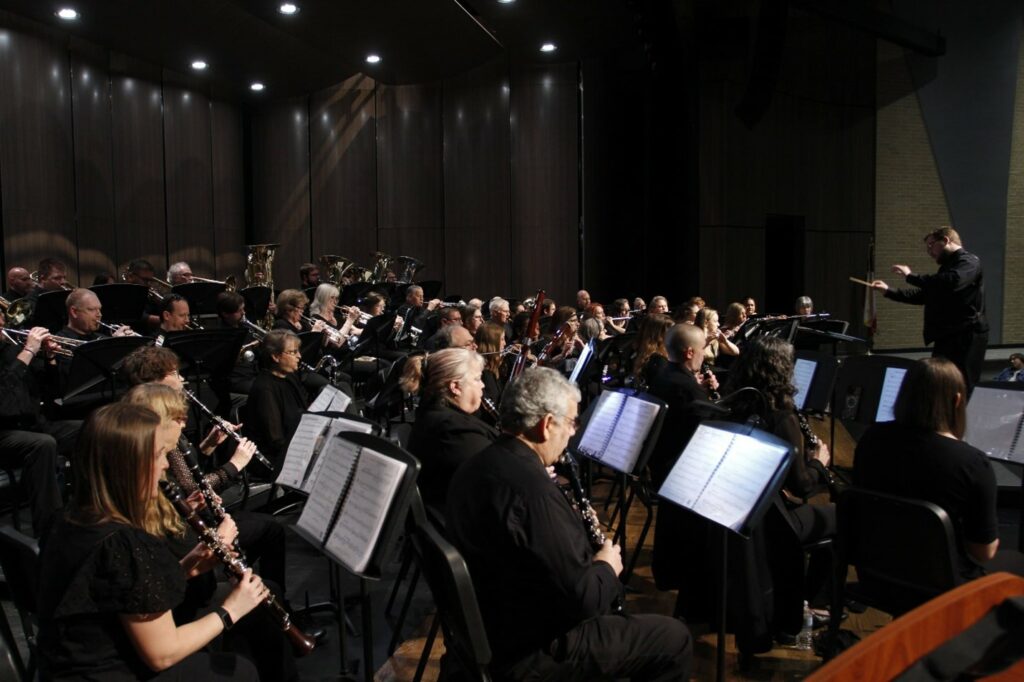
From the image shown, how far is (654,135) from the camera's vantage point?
13102 mm

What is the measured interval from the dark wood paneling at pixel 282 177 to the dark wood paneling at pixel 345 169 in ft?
0.56

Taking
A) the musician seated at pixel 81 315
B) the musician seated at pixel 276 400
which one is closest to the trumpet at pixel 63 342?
the musician seated at pixel 81 315

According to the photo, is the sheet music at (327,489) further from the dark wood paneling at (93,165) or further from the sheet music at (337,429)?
the dark wood paneling at (93,165)

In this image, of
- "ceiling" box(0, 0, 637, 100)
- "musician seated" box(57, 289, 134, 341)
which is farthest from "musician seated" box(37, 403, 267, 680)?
"ceiling" box(0, 0, 637, 100)

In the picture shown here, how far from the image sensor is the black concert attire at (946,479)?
103 inches

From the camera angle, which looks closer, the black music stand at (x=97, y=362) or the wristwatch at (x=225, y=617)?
the wristwatch at (x=225, y=617)

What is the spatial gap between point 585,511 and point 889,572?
3.20 ft

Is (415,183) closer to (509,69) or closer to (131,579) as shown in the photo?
(509,69)

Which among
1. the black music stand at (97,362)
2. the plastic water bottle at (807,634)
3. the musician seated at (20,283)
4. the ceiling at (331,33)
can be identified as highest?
the ceiling at (331,33)

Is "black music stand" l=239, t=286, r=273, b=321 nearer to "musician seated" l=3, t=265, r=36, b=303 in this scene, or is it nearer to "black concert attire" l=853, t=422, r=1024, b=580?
"musician seated" l=3, t=265, r=36, b=303

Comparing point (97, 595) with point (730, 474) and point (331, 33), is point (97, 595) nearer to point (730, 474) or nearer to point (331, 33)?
point (730, 474)

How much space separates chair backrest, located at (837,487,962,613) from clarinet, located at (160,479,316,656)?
1.76 metres

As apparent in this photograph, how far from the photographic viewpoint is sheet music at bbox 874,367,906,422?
482cm

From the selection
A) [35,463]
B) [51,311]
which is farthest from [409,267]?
[35,463]
